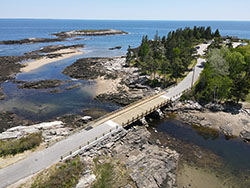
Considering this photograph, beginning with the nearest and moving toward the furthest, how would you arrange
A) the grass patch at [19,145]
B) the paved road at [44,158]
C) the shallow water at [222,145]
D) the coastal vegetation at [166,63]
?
the paved road at [44,158] < the grass patch at [19,145] < the shallow water at [222,145] < the coastal vegetation at [166,63]

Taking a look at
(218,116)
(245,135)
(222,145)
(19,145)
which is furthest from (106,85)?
(245,135)

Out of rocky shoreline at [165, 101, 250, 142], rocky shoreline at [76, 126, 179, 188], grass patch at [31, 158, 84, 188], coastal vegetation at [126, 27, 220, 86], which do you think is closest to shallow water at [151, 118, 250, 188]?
rocky shoreline at [165, 101, 250, 142]

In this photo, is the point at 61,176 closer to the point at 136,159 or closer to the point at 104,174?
the point at 104,174

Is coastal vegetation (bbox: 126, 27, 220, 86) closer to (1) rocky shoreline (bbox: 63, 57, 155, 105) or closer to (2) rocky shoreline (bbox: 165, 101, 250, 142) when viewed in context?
(1) rocky shoreline (bbox: 63, 57, 155, 105)

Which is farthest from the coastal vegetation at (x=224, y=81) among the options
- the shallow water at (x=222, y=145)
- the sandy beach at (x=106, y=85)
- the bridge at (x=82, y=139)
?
the sandy beach at (x=106, y=85)

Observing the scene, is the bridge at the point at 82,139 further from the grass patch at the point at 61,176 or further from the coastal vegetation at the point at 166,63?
the coastal vegetation at the point at 166,63
